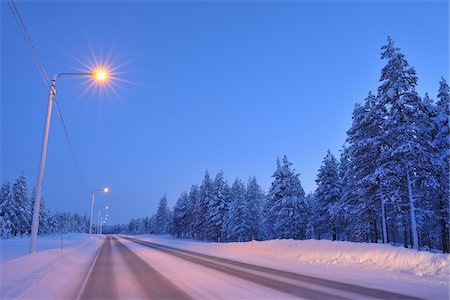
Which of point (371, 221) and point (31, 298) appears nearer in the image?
point (31, 298)

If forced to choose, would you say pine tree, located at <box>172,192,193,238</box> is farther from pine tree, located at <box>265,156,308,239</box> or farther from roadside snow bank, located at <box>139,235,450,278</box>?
roadside snow bank, located at <box>139,235,450,278</box>

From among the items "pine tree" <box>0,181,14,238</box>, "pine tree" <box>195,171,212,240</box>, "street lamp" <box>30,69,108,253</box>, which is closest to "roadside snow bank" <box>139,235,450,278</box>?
"street lamp" <box>30,69,108,253</box>

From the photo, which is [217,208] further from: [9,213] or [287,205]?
[9,213]

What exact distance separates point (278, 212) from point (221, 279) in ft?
123

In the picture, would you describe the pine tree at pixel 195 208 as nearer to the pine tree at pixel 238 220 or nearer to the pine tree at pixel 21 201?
the pine tree at pixel 238 220

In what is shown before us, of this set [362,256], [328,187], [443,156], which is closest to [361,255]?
Result: [362,256]

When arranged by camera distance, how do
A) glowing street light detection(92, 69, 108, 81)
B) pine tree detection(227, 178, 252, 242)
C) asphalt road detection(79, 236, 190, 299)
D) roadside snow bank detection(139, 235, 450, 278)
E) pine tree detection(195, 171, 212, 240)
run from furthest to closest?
1. pine tree detection(195, 171, 212, 240)
2. pine tree detection(227, 178, 252, 242)
3. glowing street light detection(92, 69, 108, 81)
4. roadside snow bank detection(139, 235, 450, 278)
5. asphalt road detection(79, 236, 190, 299)

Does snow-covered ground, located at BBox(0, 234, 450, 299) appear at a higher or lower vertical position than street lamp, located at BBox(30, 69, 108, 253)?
lower

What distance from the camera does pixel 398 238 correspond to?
270 ft

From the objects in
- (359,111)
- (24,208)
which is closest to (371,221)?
(359,111)

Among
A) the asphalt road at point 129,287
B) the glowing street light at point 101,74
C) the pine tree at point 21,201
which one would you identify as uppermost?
the glowing street light at point 101,74

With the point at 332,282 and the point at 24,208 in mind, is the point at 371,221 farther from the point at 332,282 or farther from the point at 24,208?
the point at 24,208

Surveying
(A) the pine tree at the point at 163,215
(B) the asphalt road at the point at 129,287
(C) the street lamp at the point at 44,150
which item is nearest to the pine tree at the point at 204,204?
(A) the pine tree at the point at 163,215

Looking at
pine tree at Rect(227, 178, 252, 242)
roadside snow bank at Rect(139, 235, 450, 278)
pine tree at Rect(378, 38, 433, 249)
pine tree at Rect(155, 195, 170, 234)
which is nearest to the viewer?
roadside snow bank at Rect(139, 235, 450, 278)
